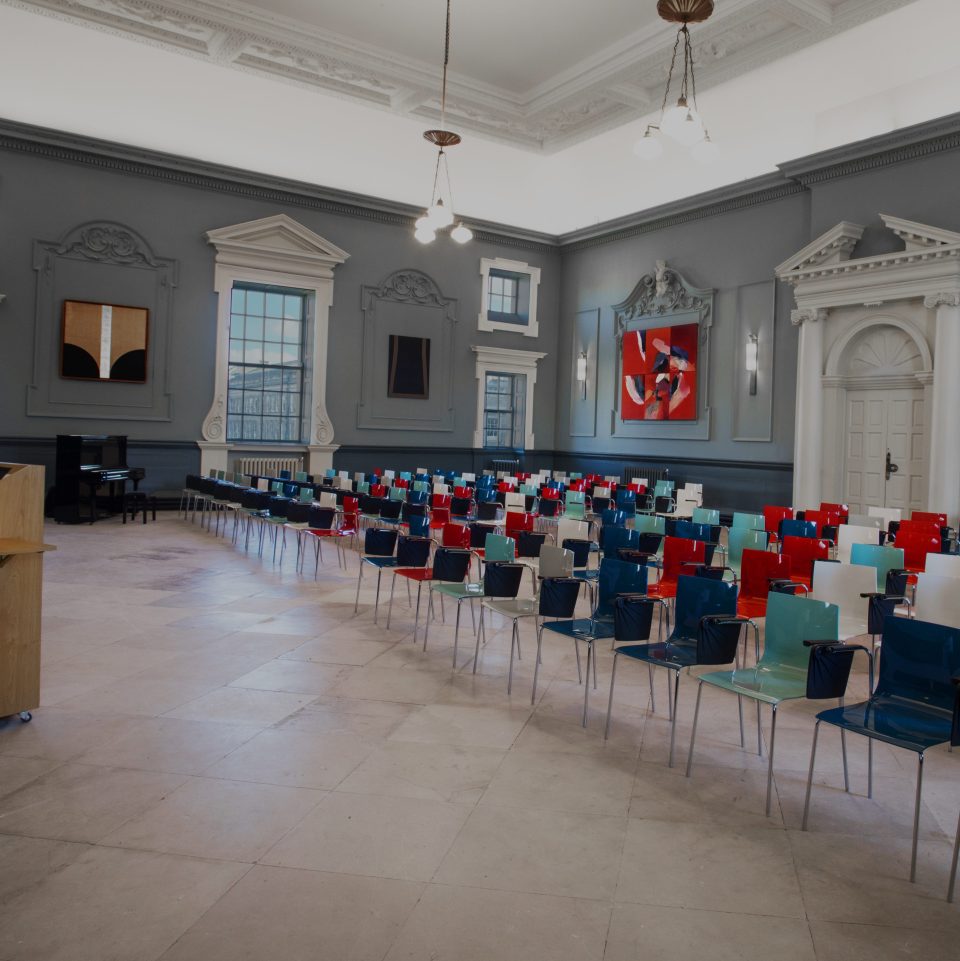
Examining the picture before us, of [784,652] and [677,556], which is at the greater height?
[677,556]

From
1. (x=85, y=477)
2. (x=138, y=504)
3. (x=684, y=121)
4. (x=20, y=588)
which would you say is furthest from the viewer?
(x=138, y=504)

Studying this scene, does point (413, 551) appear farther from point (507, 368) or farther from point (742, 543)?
point (507, 368)

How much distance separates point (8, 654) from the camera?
395 centimetres

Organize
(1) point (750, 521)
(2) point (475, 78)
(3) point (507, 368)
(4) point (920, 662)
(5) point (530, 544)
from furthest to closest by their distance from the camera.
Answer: (3) point (507, 368)
(2) point (475, 78)
(1) point (750, 521)
(5) point (530, 544)
(4) point (920, 662)

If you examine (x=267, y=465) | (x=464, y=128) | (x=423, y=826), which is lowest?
(x=423, y=826)

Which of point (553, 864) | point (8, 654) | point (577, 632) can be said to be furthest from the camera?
point (577, 632)

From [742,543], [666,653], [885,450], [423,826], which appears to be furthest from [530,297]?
[423,826]

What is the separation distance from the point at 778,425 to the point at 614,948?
1242 centimetres

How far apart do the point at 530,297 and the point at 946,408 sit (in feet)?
30.6

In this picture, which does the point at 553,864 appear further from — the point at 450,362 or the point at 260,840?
the point at 450,362

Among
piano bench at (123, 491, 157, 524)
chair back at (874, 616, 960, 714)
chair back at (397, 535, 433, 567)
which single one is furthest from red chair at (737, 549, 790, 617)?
piano bench at (123, 491, 157, 524)

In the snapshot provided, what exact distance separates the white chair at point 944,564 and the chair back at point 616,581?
1.93 m

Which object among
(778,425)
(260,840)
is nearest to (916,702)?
(260,840)

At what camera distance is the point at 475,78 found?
14.0m
